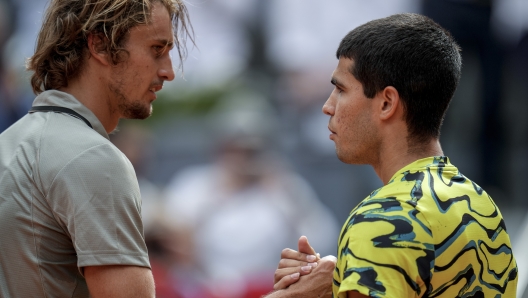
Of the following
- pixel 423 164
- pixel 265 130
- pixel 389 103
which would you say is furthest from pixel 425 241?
pixel 265 130

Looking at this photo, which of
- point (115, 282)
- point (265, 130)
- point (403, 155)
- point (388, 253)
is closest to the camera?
point (388, 253)

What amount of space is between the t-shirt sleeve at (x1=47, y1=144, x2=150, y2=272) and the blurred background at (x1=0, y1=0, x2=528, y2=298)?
3986mm

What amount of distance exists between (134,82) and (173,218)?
4.07m

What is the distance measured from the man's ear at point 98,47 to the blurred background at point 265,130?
12.5ft

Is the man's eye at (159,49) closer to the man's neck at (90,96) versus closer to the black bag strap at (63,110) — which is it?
the man's neck at (90,96)

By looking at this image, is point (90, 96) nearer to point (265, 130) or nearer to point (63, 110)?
point (63, 110)

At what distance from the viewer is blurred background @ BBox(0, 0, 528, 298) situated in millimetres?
6613

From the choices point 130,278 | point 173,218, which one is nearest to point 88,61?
point 130,278

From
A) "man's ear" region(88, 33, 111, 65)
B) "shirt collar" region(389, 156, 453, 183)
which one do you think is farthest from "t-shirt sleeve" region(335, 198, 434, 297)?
"man's ear" region(88, 33, 111, 65)

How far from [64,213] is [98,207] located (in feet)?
0.38

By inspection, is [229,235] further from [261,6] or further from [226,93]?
[261,6]

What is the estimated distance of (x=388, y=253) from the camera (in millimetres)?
2023

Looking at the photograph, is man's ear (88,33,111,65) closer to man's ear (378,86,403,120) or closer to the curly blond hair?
the curly blond hair

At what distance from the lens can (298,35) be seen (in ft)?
25.1
